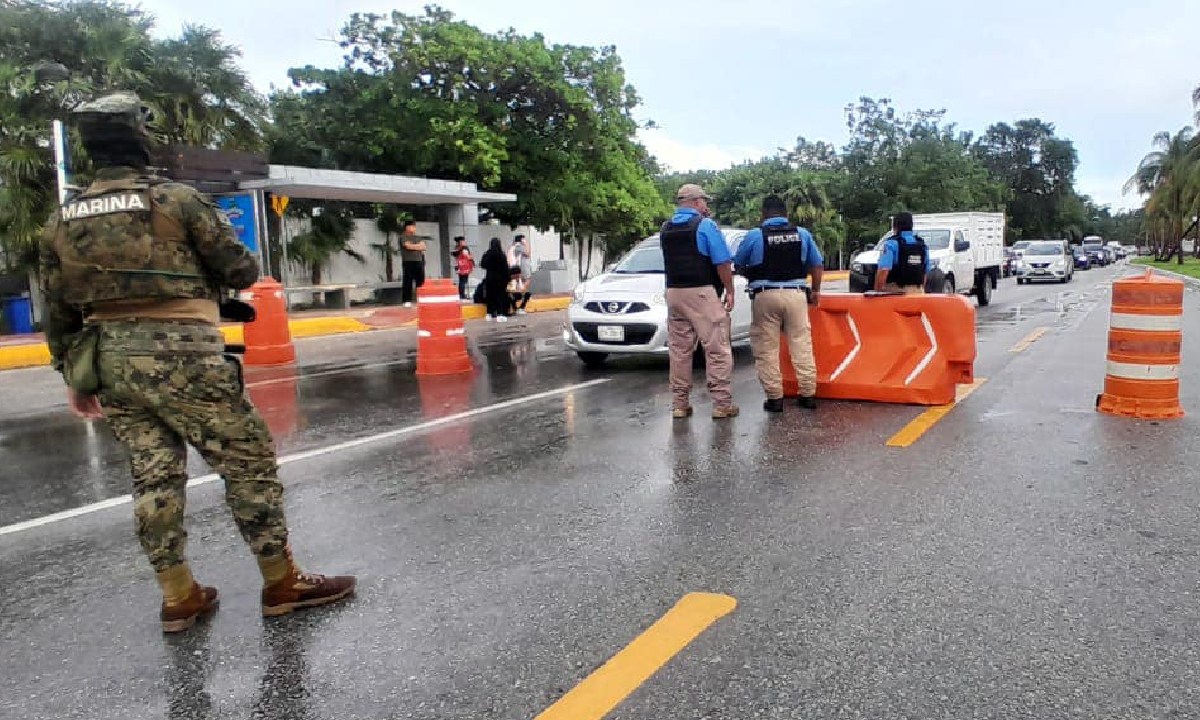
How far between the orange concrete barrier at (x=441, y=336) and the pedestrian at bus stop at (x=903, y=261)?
4582mm

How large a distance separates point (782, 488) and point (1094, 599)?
1.82m

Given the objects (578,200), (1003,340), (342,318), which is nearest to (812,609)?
(1003,340)

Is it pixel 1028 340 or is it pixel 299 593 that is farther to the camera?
pixel 1028 340

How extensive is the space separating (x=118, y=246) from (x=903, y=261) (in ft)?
24.9

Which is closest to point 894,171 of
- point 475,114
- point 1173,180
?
point 1173,180

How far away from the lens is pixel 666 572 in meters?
3.82

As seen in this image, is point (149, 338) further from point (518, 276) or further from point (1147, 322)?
point (518, 276)

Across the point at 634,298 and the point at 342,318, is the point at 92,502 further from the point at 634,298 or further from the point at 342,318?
the point at 342,318

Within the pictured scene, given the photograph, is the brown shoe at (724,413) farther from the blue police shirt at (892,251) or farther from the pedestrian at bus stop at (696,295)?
the blue police shirt at (892,251)

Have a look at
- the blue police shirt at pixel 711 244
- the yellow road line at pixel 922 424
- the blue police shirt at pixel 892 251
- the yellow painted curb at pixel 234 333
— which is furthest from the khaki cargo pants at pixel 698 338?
the yellow painted curb at pixel 234 333

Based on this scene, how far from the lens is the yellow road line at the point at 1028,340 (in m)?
11.2

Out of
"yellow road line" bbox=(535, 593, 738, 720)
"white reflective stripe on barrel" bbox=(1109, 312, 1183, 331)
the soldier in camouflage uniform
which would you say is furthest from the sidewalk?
"yellow road line" bbox=(535, 593, 738, 720)

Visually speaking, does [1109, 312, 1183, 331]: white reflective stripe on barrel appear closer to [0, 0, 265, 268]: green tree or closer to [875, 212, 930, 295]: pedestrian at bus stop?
[875, 212, 930, 295]: pedestrian at bus stop

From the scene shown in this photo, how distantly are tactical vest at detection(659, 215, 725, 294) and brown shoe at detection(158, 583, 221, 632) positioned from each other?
172 inches
